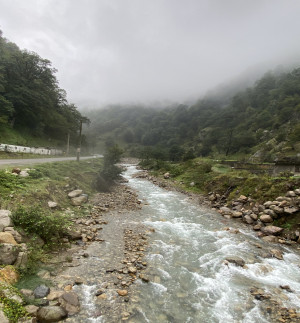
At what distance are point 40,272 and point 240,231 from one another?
10898mm

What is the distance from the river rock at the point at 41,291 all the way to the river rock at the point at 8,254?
1.19 m

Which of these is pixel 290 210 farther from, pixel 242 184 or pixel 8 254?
pixel 8 254

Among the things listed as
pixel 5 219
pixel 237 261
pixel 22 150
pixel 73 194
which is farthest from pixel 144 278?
pixel 22 150

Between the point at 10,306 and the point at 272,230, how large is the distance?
12.5m

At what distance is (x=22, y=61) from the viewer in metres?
44.5

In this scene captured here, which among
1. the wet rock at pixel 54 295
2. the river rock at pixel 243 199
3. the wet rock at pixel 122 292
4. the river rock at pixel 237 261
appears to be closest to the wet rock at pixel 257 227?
the river rock at pixel 243 199

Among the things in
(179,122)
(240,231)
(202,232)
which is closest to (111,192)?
(202,232)

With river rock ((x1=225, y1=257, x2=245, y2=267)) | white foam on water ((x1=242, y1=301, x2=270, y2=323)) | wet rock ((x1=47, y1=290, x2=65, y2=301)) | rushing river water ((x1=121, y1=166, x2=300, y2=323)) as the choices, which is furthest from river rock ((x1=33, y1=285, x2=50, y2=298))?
river rock ((x1=225, y1=257, x2=245, y2=267))

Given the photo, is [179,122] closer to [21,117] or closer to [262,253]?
[21,117]

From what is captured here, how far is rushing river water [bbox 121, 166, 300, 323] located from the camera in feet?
17.7

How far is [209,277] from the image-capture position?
7086 mm

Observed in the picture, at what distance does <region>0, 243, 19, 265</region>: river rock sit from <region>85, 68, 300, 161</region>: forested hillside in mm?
43871

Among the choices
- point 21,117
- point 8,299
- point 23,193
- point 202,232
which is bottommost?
point 202,232

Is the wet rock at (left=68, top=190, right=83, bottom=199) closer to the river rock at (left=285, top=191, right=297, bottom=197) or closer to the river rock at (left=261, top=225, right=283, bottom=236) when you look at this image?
the river rock at (left=261, top=225, right=283, bottom=236)
